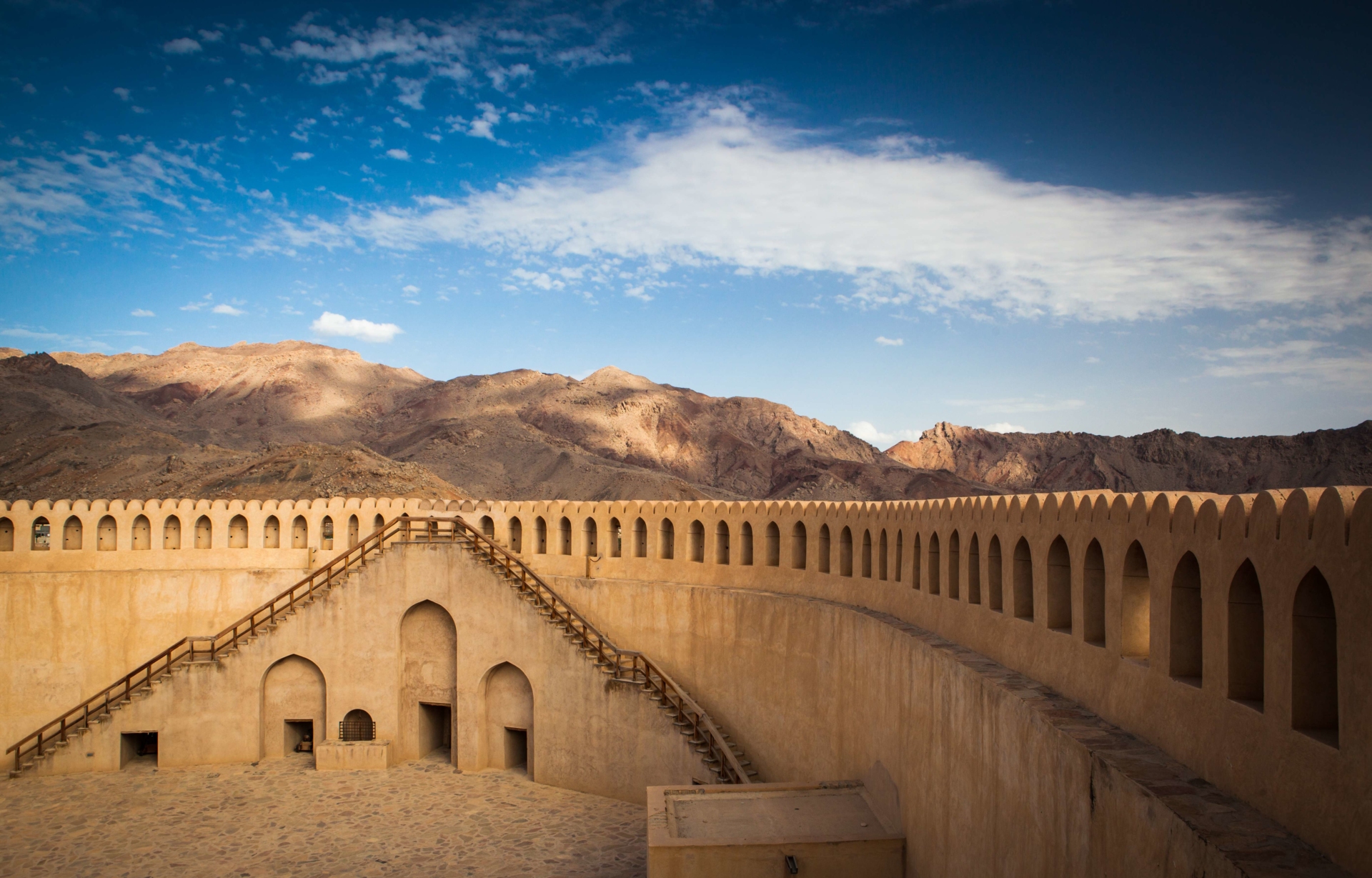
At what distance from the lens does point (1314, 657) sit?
4.78 metres

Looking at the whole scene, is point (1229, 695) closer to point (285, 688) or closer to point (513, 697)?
point (513, 697)

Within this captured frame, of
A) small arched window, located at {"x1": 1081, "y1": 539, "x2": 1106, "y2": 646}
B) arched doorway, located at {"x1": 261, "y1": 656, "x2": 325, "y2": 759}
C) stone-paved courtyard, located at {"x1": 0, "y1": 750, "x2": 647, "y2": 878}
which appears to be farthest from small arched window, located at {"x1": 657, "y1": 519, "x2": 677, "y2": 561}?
small arched window, located at {"x1": 1081, "y1": 539, "x2": 1106, "y2": 646}

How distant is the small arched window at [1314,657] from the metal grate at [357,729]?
18.6 m

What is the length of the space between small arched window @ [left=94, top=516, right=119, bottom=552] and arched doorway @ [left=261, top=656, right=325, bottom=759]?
4.81 m

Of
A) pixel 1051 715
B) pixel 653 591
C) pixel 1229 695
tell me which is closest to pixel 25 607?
pixel 653 591

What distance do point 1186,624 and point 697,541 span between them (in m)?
13.0

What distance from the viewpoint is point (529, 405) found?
76.8m

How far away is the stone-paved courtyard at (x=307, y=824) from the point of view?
14.1 m

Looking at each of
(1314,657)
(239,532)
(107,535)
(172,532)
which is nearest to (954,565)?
(1314,657)

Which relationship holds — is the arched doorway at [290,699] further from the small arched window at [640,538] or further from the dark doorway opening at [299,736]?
the small arched window at [640,538]

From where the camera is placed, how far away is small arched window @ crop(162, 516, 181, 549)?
67.6ft

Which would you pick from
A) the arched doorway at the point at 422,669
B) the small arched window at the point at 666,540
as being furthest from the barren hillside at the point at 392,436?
the small arched window at the point at 666,540

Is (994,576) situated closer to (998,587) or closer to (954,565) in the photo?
(998,587)

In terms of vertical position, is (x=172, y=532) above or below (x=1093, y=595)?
below
